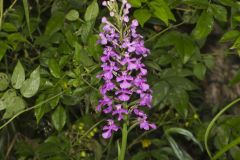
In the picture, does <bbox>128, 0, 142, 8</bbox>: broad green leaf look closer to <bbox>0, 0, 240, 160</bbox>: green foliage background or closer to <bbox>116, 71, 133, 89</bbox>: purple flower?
<bbox>0, 0, 240, 160</bbox>: green foliage background

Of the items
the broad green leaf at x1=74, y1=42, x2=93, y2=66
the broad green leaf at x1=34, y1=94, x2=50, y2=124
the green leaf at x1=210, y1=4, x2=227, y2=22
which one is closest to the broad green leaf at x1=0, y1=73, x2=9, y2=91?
the broad green leaf at x1=34, y1=94, x2=50, y2=124

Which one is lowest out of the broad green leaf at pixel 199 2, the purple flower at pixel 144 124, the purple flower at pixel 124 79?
the purple flower at pixel 144 124

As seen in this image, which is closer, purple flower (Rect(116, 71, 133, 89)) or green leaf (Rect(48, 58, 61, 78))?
purple flower (Rect(116, 71, 133, 89))

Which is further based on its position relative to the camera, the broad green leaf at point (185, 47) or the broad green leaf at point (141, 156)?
the broad green leaf at point (141, 156)

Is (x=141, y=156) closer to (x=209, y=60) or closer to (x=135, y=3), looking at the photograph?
(x=209, y=60)

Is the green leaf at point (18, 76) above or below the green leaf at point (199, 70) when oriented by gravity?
above

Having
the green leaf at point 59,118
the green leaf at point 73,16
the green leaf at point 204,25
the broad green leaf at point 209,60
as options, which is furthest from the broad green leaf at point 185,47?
the green leaf at point 59,118

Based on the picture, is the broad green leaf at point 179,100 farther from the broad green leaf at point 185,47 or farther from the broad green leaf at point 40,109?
the broad green leaf at point 40,109

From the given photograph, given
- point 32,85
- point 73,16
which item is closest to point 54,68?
point 32,85
